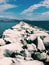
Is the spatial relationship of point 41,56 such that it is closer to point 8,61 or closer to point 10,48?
point 8,61

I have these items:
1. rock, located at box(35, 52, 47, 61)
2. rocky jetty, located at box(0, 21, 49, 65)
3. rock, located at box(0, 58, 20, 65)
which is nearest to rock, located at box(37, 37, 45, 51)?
rocky jetty, located at box(0, 21, 49, 65)

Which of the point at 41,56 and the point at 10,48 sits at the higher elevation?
the point at 10,48

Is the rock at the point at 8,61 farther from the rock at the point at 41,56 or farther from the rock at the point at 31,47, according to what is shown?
the rock at the point at 31,47

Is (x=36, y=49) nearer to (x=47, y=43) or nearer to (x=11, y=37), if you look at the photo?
(x=47, y=43)

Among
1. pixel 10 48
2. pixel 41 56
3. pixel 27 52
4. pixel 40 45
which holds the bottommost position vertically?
pixel 41 56

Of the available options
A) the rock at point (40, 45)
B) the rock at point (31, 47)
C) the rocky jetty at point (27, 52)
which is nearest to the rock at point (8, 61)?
the rocky jetty at point (27, 52)

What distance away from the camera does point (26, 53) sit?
2536cm

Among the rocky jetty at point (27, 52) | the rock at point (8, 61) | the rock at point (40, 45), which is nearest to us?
the rock at point (8, 61)

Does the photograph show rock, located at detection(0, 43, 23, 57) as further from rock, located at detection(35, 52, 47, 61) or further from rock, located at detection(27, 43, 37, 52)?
rock, located at detection(35, 52, 47, 61)

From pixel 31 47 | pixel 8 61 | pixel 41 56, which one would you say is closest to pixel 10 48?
pixel 31 47

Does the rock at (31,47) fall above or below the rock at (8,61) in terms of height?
above

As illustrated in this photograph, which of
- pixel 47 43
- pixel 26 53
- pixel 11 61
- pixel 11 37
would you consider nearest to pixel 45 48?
pixel 47 43

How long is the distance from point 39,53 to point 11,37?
8.49m

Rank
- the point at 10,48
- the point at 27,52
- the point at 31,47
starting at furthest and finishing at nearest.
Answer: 1. the point at 31,47
2. the point at 10,48
3. the point at 27,52
